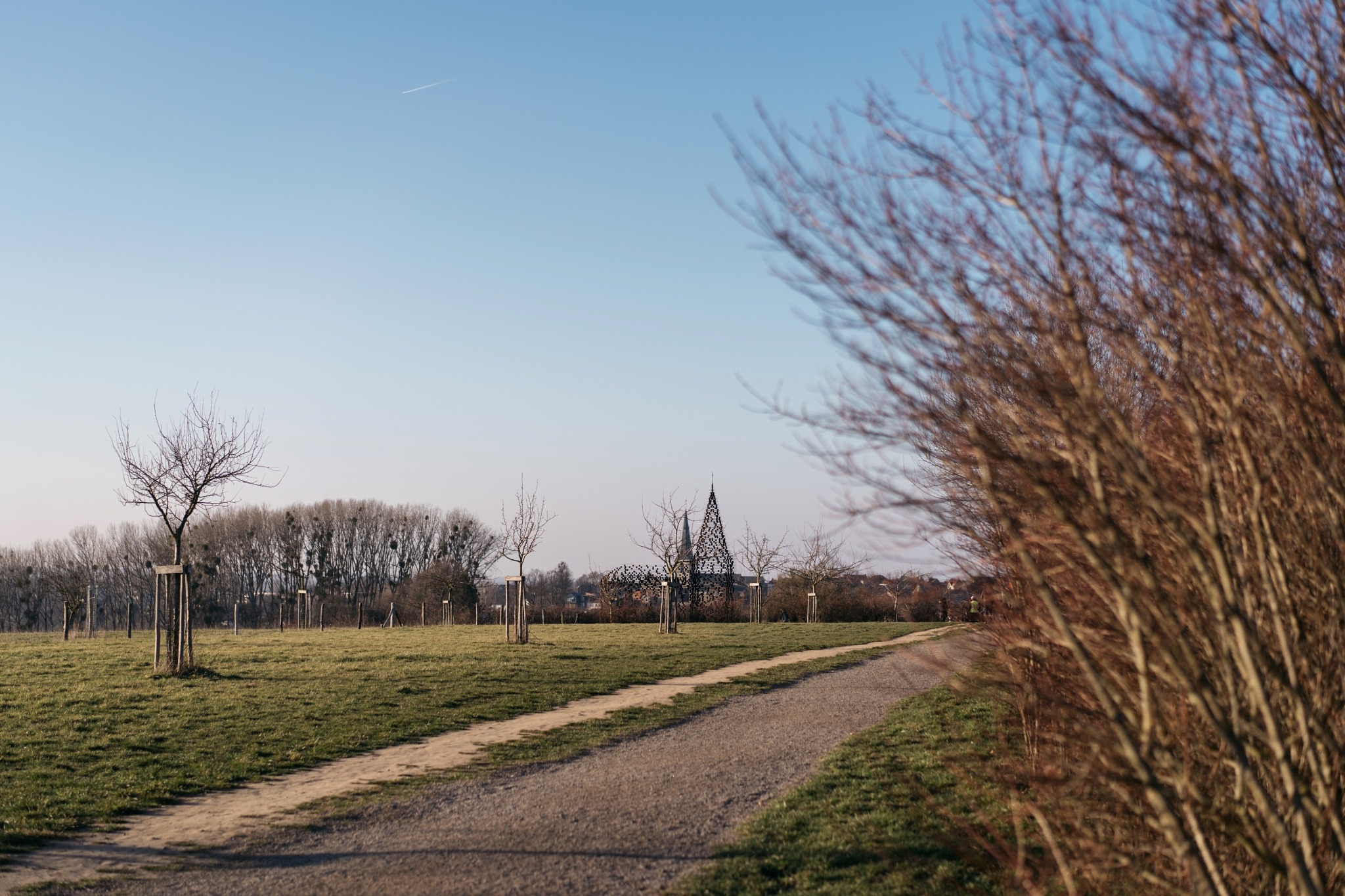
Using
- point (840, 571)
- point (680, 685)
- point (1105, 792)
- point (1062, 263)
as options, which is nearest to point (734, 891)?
point (1105, 792)

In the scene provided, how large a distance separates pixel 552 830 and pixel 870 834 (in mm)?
2097

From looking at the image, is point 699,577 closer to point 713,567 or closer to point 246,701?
point 713,567

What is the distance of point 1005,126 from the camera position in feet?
9.62

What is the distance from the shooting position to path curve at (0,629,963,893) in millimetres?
6090

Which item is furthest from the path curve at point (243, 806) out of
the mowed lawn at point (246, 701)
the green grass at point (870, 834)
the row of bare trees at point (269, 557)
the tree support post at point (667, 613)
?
the row of bare trees at point (269, 557)

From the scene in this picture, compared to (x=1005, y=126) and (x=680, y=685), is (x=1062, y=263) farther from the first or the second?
(x=680, y=685)

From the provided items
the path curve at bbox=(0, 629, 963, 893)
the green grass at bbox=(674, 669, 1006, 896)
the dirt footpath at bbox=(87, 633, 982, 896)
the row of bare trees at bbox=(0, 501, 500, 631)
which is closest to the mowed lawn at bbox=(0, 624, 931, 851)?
the path curve at bbox=(0, 629, 963, 893)

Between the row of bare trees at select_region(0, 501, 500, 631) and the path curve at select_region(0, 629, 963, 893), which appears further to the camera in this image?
the row of bare trees at select_region(0, 501, 500, 631)

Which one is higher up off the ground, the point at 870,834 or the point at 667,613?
the point at 870,834

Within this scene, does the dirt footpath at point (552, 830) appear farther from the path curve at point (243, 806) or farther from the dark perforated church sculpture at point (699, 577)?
the dark perforated church sculpture at point (699, 577)

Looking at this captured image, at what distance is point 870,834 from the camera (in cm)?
658

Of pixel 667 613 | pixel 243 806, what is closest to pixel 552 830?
pixel 243 806

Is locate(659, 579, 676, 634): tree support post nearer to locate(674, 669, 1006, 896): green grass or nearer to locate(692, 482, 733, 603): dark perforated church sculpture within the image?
locate(692, 482, 733, 603): dark perforated church sculpture

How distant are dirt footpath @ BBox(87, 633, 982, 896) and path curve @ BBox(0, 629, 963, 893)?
378mm
